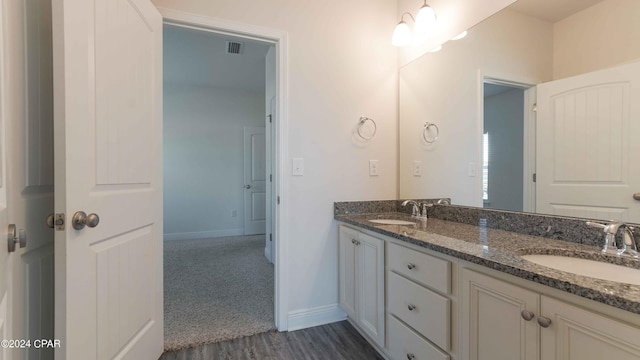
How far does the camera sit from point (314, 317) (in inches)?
80.1

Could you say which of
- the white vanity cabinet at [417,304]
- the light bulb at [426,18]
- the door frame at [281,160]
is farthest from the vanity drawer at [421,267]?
the light bulb at [426,18]

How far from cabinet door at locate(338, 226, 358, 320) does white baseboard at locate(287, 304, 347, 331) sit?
0.11 meters

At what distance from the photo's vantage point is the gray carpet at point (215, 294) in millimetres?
1932

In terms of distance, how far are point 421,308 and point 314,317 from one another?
99cm

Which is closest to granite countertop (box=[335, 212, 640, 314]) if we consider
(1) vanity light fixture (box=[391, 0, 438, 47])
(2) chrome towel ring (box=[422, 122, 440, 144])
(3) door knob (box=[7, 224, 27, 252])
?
(2) chrome towel ring (box=[422, 122, 440, 144])

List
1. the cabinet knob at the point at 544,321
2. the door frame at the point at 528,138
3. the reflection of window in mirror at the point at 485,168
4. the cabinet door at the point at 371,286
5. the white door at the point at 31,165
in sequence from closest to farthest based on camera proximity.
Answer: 1. the cabinet knob at the point at 544,321
2. the white door at the point at 31,165
3. the door frame at the point at 528,138
4. the cabinet door at the point at 371,286
5. the reflection of window in mirror at the point at 485,168

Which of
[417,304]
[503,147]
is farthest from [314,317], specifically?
[503,147]

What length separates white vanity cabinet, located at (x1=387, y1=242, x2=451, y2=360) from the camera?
3.83ft

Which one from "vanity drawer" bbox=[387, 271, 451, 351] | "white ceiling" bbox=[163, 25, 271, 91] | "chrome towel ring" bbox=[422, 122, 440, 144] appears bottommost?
"vanity drawer" bbox=[387, 271, 451, 351]

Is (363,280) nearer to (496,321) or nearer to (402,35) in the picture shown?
(496,321)

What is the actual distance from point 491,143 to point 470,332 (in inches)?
42.7

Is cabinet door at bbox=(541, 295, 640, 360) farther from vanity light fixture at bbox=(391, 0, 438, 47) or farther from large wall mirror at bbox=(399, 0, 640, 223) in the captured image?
vanity light fixture at bbox=(391, 0, 438, 47)

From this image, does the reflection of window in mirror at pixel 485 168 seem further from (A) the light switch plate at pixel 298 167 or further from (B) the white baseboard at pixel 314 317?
(B) the white baseboard at pixel 314 317

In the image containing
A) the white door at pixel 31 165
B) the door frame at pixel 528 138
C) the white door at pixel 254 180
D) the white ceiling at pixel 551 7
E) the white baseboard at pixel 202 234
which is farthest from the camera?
the white door at pixel 254 180
